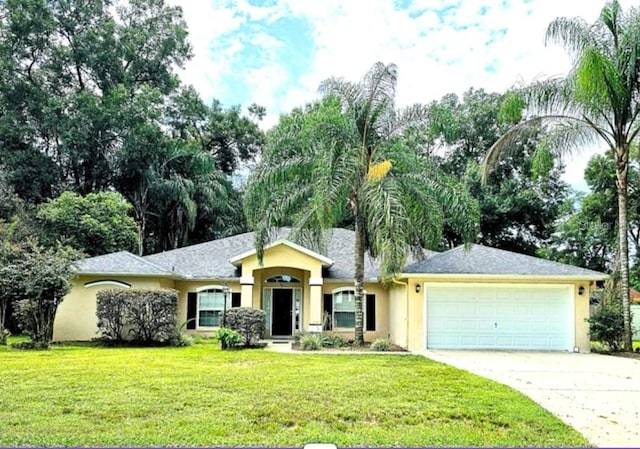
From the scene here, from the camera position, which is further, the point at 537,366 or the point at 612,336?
the point at 612,336

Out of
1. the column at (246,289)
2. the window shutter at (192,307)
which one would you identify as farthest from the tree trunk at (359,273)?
the window shutter at (192,307)

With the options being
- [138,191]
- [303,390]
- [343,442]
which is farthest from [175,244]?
[343,442]

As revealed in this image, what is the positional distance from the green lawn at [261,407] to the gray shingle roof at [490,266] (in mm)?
5511

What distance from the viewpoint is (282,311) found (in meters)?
21.5

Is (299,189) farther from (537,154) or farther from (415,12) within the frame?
(537,154)

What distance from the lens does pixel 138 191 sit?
34125 millimetres

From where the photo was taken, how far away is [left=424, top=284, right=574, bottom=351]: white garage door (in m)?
17.1

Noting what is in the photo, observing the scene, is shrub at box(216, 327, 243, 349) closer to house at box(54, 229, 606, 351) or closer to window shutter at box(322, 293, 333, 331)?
house at box(54, 229, 606, 351)

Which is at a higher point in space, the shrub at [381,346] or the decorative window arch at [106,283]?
the decorative window arch at [106,283]

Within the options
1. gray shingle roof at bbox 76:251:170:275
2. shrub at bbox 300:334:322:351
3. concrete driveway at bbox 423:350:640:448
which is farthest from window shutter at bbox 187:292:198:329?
concrete driveway at bbox 423:350:640:448

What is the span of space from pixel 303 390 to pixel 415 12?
39.7 feet

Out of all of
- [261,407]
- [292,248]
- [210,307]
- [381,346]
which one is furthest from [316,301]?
[261,407]

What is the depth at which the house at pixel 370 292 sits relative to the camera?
17078mm

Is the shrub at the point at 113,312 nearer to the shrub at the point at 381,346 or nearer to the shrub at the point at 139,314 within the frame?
the shrub at the point at 139,314
